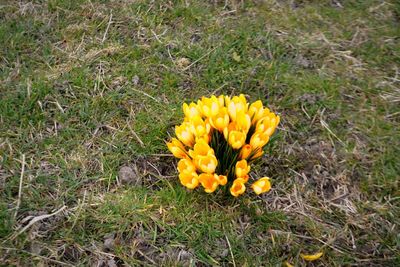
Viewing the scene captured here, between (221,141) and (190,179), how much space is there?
8.7 inches

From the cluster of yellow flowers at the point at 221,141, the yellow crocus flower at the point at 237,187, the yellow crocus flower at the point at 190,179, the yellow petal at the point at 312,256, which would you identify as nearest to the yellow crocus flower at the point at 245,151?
the cluster of yellow flowers at the point at 221,141

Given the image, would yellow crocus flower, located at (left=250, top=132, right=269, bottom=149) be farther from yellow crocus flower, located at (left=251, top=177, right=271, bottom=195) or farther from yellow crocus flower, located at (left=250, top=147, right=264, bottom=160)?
yellow crocus flower, located at (left=251, top=177, right=271, bottom=195)

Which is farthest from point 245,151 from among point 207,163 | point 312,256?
point 312,256

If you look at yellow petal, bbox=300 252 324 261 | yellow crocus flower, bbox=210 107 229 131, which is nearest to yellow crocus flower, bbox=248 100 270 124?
yellow crocus flower, bbox=210 107 229 131

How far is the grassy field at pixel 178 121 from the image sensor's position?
1951mm

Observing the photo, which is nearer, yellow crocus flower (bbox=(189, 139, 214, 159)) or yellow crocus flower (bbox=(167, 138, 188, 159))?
yellow crocus flower (bbox=(189, 139, 214, 159))

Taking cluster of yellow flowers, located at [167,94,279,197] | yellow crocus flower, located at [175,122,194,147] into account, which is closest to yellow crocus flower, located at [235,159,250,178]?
cluster of yellow flowers, located at [167,94,279,197]

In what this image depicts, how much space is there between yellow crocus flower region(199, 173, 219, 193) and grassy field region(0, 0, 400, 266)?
179 millimetres

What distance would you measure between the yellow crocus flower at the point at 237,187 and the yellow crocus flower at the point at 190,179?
0.16 metres

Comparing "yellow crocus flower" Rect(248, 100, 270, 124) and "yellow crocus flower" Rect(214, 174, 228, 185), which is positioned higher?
"yellow crocus flower" Rect(248, 100, 270, 124)

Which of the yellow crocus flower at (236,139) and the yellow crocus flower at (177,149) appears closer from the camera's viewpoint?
the yellow crocus flower at (236,139)

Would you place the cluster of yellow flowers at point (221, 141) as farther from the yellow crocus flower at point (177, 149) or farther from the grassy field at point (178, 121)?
the grassy field at point (178, 121)

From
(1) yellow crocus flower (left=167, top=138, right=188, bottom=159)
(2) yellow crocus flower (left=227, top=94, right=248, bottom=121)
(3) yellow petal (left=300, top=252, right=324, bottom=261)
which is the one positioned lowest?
(3) yellow petal (left=300, top=252, right=324, bottom=261)

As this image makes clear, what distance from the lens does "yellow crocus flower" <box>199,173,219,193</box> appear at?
1.87m
